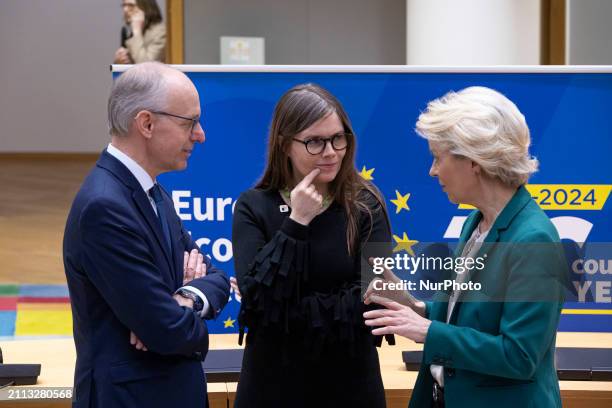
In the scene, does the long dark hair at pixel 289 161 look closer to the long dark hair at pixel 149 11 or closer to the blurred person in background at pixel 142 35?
the blurred person in background at pixel 142 35

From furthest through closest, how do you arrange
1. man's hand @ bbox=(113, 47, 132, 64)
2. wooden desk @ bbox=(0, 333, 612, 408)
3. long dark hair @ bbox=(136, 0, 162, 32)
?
long dark hair @ bbox=(136, 0, 162, 32) < man's hand @ bbox=(113, 47, 132, 64) < wooden desk @ bbox=(0, 333, 612, 408)

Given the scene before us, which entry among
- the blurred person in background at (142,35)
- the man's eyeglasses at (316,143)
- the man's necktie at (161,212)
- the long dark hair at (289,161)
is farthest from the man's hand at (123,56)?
the man's necktie at (161,212)

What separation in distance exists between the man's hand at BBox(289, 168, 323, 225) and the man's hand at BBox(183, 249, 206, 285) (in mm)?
299

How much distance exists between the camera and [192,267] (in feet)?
8.98

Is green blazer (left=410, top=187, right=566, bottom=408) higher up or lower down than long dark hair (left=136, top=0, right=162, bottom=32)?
lower down

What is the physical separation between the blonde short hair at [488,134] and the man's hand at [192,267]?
81 cm

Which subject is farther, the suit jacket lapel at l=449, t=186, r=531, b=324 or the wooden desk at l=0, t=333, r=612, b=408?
the wooden desk at l=0, t=333, r=612, b=408

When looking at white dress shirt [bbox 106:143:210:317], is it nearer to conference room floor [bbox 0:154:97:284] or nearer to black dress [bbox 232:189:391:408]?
black dress [bbox 232:189:391:408]

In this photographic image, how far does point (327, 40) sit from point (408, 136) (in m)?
5.16

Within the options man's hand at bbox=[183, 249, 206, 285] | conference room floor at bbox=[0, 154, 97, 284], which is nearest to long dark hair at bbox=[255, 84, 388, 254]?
man's hand at bbox=[183, 249, 206, 285]

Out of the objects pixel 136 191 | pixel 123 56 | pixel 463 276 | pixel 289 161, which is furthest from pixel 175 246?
pixel 123 56

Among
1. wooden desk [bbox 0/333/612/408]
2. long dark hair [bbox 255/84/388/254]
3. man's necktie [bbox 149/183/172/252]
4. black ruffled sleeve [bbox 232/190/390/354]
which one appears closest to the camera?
man's necktie [bbox 149/183/172/252]

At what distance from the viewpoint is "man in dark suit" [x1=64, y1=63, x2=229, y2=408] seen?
2354 mm

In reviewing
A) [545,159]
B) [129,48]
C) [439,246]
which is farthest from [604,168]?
[129,48]
